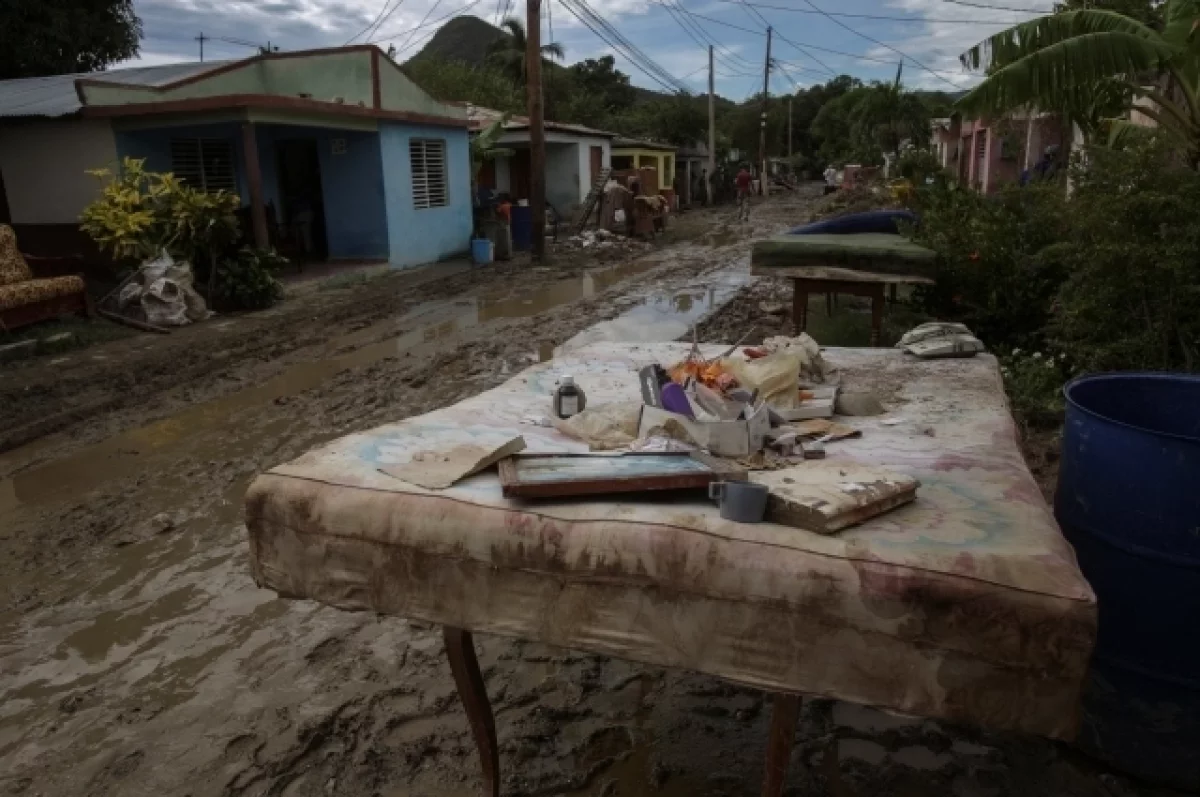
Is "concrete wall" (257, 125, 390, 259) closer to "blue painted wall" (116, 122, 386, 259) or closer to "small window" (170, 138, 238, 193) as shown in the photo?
"blue painted wall" (116, 122, 386, 259)

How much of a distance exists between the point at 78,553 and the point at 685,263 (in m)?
13.2

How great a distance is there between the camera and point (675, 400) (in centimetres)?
274

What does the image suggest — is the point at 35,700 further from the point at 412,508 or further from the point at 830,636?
the point at 830,636

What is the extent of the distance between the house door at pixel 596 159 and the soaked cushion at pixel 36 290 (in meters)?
17.5

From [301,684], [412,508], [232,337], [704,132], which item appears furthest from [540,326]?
[704,132]

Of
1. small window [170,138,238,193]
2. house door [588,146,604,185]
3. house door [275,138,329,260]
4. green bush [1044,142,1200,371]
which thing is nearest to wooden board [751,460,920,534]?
green bush [1044,142,1200,371]

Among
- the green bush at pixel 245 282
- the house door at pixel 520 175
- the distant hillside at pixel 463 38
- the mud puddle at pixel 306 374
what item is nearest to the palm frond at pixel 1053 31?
the mud puddle at pixel 306 374

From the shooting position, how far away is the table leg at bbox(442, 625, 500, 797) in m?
2.29

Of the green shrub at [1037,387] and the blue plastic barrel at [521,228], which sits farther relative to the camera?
the blue plastic barrel at [521,228]

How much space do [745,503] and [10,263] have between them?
10.3 meters

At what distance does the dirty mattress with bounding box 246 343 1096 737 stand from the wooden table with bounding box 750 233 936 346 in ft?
14.8

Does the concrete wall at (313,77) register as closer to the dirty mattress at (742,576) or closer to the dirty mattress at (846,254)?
the dirty mattress at (846,254)

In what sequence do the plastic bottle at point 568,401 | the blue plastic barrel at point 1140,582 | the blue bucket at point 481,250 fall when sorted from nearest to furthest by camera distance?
the blue plastic barrel at point 1140,582 → the plastic bottle at point 568,401 → the blue bucket at point 481,250

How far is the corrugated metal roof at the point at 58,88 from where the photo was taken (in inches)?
453
